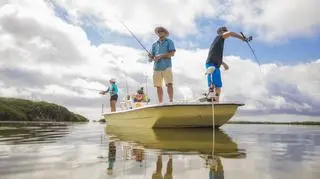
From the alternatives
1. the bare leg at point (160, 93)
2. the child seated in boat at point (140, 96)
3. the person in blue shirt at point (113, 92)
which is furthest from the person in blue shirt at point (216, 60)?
the person in blue shirt at point (113, 92)

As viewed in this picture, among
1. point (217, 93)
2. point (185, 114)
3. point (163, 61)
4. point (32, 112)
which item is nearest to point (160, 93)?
point (163, 61)

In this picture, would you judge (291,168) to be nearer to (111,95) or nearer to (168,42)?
(168,42)

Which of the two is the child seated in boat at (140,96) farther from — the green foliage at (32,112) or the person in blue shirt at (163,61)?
the green foliage at (32,112)

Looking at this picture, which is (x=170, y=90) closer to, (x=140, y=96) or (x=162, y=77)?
(x=162, y=77)

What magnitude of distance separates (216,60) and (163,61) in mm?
1670

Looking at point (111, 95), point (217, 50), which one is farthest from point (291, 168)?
point (111, 95)

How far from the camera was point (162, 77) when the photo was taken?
39.7 feet

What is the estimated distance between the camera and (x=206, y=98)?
449 inches

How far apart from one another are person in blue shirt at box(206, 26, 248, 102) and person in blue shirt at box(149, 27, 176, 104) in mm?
1203

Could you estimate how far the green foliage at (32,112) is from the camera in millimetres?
70938

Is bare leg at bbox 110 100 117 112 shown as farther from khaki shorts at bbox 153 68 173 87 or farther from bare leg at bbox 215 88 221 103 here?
bare leg at bbox 215 88 221 103

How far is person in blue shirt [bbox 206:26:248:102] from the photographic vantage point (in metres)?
11.4

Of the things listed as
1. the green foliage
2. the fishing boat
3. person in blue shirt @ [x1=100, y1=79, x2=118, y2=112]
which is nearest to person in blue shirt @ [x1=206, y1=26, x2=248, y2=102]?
the fishing boat

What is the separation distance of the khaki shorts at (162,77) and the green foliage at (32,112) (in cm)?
6227
